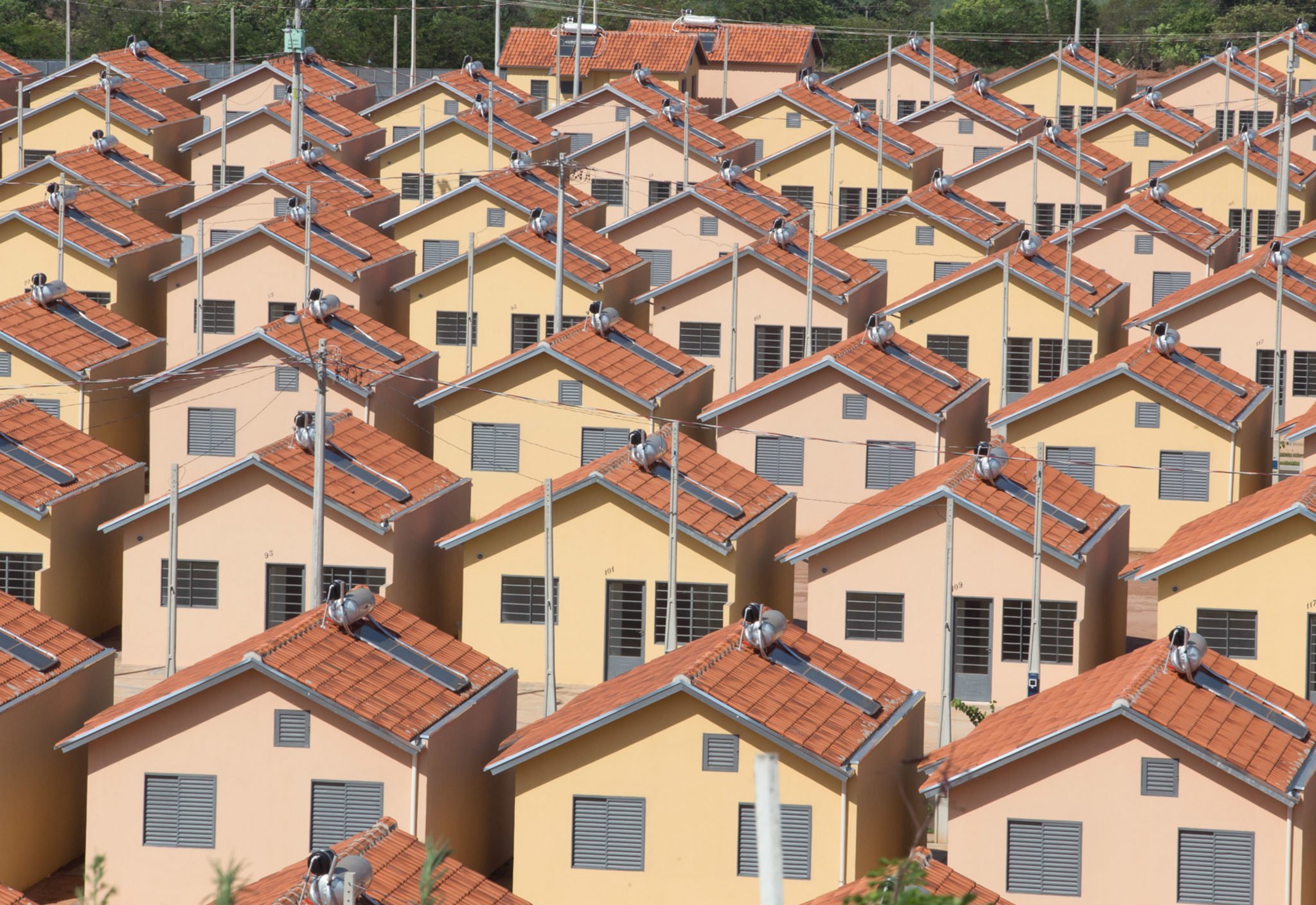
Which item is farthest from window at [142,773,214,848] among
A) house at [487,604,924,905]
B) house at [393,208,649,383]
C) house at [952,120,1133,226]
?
house at [952,120,1133,226]

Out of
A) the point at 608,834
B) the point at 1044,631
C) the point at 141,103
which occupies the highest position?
the point at 141,103

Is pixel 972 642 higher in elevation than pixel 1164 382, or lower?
lower

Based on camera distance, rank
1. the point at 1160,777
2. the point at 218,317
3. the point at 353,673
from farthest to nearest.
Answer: the point at 218,317, the point at 353,673, the point at 1160,777

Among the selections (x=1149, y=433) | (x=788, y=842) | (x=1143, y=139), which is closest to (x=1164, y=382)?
(x=1149, y=433)

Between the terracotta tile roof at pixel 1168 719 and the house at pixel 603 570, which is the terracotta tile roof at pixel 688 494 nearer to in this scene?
the house at pixel 603 570

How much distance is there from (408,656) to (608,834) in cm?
401

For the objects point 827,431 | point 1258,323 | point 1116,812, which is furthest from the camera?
point 1258,323

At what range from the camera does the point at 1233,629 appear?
1492 inches

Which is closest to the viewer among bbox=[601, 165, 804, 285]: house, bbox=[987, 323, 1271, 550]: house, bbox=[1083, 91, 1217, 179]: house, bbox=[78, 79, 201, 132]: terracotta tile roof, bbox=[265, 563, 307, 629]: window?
bbox=[265, 563, 307, 629]: window

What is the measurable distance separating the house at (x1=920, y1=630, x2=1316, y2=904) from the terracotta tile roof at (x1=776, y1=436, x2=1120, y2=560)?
10.1 metres

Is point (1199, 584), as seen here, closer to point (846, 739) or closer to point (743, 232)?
point (846, 739)

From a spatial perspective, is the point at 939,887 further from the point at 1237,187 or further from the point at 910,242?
the point at 1237,187

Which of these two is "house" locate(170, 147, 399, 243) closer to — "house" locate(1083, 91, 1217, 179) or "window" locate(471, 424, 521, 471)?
"window" locate(471, 424, 521, 471)

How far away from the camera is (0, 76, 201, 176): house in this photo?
7744 cm
